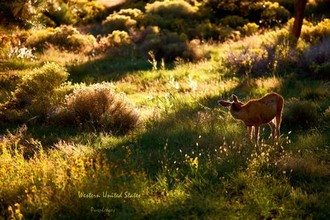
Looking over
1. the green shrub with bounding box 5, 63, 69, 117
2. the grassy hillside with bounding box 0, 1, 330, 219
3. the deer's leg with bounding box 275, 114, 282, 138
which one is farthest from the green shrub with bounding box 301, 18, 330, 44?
the deer's leg with bounding box 275, 114, 282, 138

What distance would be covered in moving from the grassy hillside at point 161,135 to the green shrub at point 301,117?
2 centimetres

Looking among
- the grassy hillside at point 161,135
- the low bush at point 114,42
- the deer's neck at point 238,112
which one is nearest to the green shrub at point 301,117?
the grassy hillside at point 161,135

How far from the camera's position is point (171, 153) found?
20.2 ft

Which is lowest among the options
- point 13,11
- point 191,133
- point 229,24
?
point 229,24

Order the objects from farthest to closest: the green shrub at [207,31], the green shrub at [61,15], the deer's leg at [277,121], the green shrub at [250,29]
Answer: the green shrub at [61,15]
the green shrub at [207,31]
the green shrub at [250,29]
the deer's leg at [277,121]

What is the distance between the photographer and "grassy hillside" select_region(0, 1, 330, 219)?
186 inches

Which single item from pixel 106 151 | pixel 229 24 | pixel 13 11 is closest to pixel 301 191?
pixel 106 151

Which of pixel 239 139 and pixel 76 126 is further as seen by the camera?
pixel 76 126

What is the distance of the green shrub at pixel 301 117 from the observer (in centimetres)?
739

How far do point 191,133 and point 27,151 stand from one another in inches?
95.2

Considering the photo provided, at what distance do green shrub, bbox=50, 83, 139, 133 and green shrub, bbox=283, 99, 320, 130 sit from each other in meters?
2.51

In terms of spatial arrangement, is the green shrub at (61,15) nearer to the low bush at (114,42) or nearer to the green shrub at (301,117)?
the low bush at (114,42)

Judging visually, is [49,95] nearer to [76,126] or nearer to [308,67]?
[76,126]

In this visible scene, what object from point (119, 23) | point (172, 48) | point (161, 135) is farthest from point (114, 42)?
point (161, 135)
